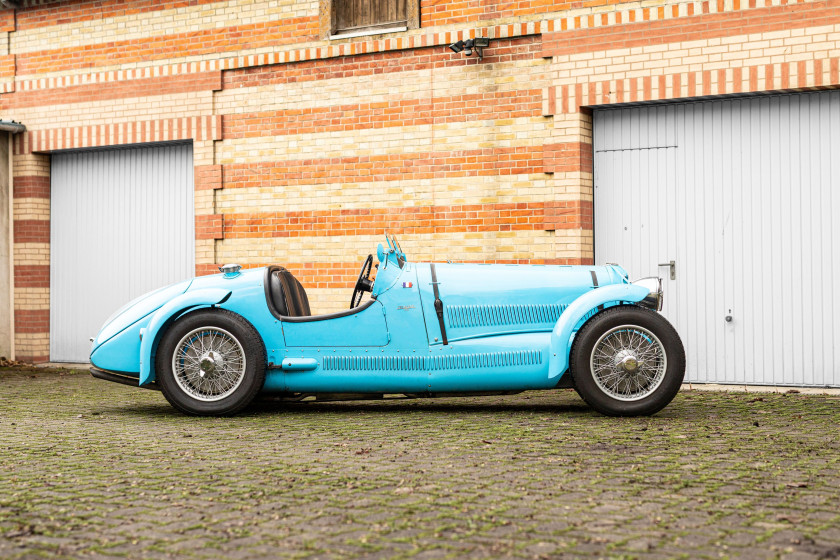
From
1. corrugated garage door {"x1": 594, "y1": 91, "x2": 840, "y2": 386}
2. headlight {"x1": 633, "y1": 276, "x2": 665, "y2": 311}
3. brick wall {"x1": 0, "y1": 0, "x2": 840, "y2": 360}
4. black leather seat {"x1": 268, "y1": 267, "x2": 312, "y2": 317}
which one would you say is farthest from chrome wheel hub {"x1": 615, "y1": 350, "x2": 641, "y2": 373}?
brick wall {"x1": 0, "y1": 0, "x2": 840, "y2": 360}

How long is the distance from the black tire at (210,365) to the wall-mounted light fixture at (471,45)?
4.64 metres

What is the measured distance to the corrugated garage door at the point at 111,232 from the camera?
13.4 meters

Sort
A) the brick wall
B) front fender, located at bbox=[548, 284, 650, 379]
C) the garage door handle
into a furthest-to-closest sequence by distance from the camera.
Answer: the garage door handle → the brick wall → front fender, located at bbox=[548, 284, 650, 379]

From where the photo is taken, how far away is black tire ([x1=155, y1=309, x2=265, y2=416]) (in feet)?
25.8

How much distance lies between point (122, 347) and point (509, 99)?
16.8ft

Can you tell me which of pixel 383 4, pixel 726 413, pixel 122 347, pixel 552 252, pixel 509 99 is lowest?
pixel 726 413

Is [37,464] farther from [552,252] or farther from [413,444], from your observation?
[552,252]

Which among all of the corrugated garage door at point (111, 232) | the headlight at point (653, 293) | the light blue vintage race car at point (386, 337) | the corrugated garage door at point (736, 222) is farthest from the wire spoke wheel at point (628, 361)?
the corrugated garage door at point (111, 232)

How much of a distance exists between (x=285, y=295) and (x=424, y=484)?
11.4 feet

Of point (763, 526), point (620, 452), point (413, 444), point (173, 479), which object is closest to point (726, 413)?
point (620, 452)

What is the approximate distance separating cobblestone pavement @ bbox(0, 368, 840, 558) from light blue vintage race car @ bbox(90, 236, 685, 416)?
0.87 ft

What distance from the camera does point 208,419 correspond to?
7.85m

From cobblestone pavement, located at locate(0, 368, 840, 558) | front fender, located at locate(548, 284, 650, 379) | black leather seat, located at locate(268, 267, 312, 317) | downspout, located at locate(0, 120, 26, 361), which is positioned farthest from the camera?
downspout, located at locate(0, 120, 26, 361)

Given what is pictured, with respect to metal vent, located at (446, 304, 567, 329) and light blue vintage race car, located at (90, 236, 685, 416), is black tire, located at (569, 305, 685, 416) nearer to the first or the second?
light blue vintage race car, located at (90, 236, 685, 416)
